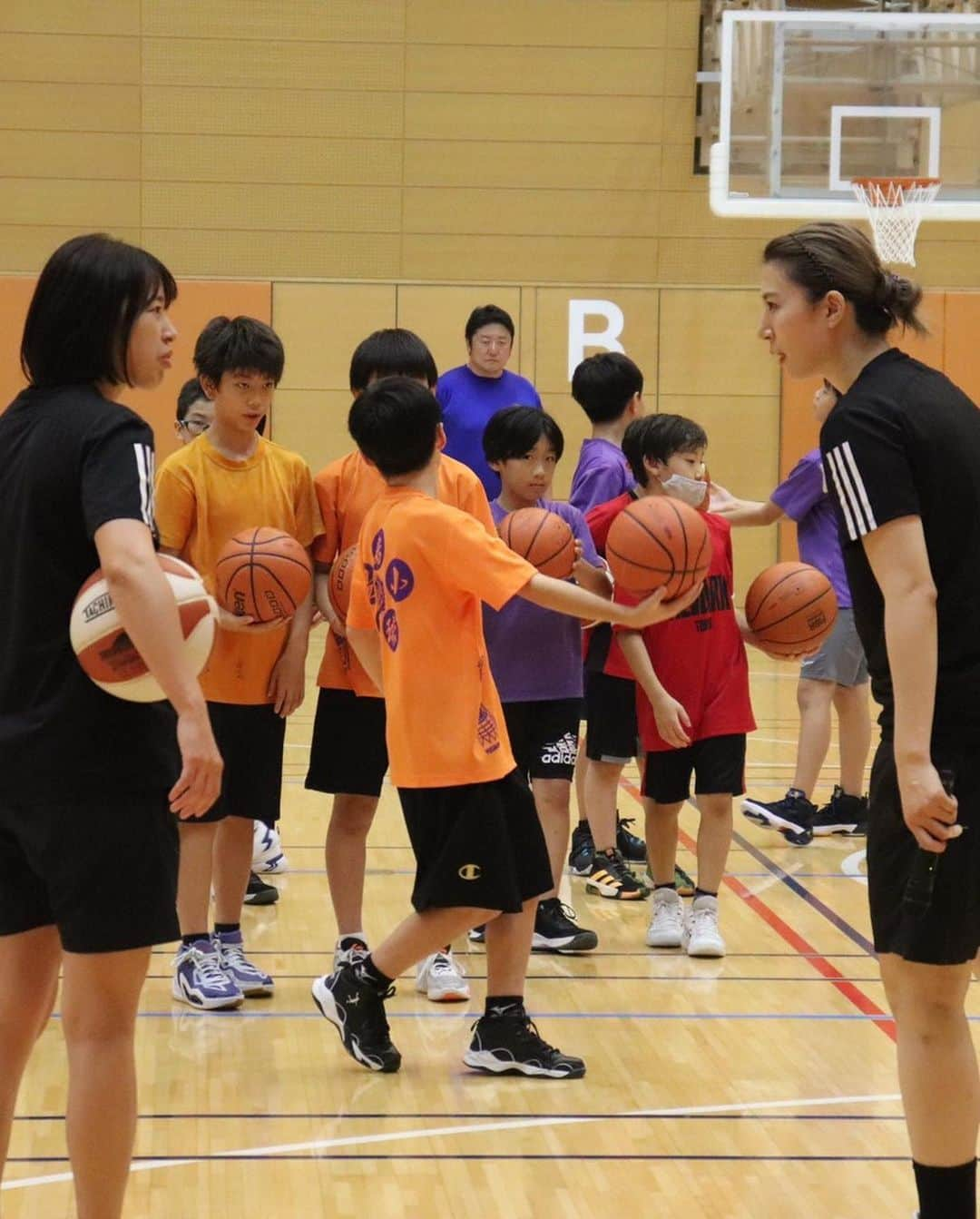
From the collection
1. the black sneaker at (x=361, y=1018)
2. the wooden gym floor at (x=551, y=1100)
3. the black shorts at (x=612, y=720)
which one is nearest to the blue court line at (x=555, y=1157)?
the wooden gym floor at (x=551, y=1100)

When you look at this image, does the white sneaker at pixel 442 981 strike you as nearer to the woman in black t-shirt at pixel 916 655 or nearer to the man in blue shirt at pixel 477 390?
the woman in black t-shirt at pixel 916 655

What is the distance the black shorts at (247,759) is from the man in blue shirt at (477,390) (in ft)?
10.9

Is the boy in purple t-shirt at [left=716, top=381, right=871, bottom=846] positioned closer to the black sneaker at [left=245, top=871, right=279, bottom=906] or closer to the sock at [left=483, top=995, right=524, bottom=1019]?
the black sneaker at [left=245, top=871, right=279, bottom=906]

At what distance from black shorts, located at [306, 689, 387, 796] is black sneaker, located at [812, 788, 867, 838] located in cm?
298

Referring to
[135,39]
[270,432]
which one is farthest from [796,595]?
[135,39]

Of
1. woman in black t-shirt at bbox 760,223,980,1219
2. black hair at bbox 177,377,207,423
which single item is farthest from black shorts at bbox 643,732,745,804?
black hair at bbox 177,377,207,423

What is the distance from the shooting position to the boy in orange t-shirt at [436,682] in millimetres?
3738

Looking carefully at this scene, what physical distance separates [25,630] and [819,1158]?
2036mm

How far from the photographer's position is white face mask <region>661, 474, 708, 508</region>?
16.3ft

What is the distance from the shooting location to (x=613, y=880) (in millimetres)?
5840

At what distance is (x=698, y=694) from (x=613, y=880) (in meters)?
1.07

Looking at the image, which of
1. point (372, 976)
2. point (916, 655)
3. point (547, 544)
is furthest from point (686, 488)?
point (916, 655)

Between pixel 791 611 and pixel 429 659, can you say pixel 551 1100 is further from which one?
pixel 791 611

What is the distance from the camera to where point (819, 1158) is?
348 cm
